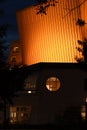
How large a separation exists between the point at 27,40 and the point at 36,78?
26.5m

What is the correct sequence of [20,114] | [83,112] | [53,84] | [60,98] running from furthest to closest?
[53,84] → [20,114] → [83,112] → [60,98]

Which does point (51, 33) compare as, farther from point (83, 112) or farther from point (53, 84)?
point (83, 112)

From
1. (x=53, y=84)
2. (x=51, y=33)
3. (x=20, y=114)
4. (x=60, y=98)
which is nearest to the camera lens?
(x=60, y=98)

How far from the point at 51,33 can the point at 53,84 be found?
19.5 m

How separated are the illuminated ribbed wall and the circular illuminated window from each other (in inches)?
499

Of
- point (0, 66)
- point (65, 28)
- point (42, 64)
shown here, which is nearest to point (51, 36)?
point (65, 28)

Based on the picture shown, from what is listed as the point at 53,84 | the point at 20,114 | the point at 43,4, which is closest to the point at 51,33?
the point at 53,84

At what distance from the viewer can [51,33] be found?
287ft

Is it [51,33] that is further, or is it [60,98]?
[51,33]

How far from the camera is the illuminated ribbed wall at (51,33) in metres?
83.0

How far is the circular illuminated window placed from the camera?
6881cm

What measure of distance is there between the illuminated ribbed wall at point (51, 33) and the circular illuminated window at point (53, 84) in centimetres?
1267

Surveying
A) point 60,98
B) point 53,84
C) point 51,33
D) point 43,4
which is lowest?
point 60,98

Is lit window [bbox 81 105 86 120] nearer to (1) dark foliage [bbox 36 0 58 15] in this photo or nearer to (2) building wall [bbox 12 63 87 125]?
(2) building wall [bbox 12 63 87 125]
